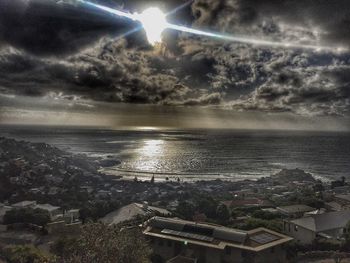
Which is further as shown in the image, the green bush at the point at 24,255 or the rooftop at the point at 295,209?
the rooftop at the point at 295,209

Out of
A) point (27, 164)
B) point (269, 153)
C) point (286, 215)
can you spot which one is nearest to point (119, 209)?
point (286, 215)

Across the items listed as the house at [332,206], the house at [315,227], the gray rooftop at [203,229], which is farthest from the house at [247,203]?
the gray rooftop at [203,229]

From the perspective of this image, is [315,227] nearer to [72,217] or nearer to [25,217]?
[72,217]

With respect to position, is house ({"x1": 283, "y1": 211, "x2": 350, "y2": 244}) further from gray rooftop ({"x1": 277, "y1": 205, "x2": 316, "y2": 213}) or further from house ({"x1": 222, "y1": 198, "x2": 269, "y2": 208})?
house ({"x1": 222, "y1": 198, "x2": 269, "y2": 208})

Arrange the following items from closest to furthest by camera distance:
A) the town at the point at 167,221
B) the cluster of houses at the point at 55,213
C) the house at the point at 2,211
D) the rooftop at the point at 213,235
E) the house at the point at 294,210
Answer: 1. the town at the point at 167,221
2. the rooftop at the point at 213,235
3. the cluster of houses at the point at 55,213
4. the house at the point at 2,211
5. the house at the point at 294,210

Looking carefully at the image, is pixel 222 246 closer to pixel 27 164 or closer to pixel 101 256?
pixel 101 256

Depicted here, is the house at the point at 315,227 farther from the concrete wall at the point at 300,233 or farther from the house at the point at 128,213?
the house at the point at 128,213

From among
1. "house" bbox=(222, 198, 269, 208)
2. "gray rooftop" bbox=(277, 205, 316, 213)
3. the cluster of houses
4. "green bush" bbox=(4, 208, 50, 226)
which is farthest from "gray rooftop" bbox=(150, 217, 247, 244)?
"house" bbox=(222, 198, 269, 208)
